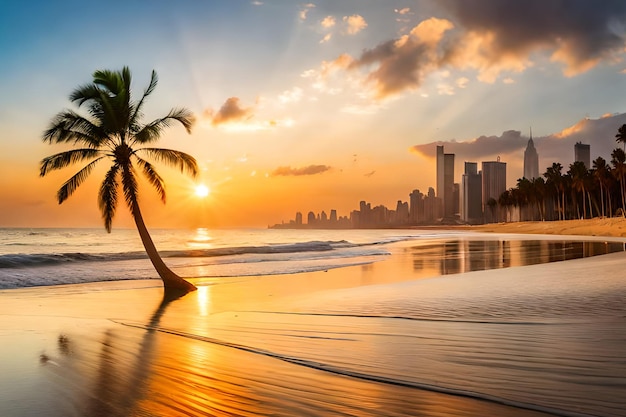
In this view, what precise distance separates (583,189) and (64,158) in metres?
121

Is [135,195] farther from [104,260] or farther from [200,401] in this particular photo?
[104,260]

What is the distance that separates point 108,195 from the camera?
62.3ft

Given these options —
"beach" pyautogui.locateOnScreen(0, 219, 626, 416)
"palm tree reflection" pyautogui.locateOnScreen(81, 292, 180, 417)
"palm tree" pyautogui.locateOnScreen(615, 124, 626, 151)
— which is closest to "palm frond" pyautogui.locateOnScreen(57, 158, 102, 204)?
"beach" pyautogui.locateOnScreen(0, 219, 626, 416)

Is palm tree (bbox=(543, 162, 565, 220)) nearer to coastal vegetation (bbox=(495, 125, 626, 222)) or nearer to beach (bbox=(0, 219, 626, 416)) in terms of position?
coastal vegetation (bbox=(495, 125, 626, 222))

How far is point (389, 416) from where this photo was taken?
4.09 meters

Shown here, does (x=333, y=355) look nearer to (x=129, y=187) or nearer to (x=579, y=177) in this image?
(x=129, y=187)

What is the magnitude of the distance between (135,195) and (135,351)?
13.0 m

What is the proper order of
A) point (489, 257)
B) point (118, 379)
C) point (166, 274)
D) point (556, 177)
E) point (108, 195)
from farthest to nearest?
point (556, 177), point (489, 257), point (108, 195), point (166, 274), point (118, 379)

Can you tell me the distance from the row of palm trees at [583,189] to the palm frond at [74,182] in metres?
97.2

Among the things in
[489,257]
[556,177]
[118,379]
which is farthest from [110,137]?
[556,177]

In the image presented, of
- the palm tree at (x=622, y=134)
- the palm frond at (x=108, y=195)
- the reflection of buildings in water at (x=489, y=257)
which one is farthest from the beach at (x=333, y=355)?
the palm tree at (x=622, y=134)

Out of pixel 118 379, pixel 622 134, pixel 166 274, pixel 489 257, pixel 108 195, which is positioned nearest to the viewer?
pixel 118 379

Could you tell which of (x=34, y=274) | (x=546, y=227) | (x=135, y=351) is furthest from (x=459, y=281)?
(x=546, y=227)

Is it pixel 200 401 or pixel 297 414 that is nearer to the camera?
pixel 297 414
